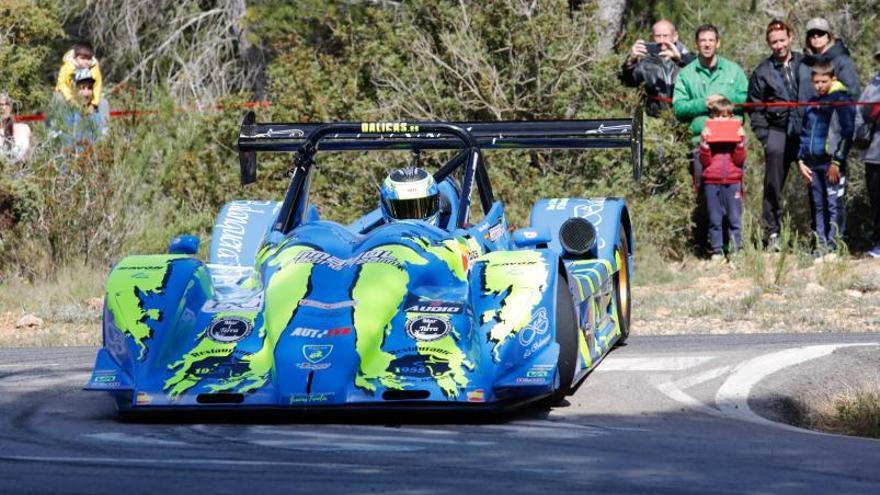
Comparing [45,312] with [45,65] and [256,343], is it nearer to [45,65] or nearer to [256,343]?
[256,343]

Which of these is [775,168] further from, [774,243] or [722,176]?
[774,243]

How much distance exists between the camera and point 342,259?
9117 millimetres

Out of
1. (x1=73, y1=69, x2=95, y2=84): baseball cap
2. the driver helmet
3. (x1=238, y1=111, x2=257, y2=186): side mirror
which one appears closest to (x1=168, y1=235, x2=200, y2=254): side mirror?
the driver helmet

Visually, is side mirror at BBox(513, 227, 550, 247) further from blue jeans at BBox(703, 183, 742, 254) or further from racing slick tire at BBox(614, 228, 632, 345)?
blue jeans at BBox(703, 183, 742, 254)

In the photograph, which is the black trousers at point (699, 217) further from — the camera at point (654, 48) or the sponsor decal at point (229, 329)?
the sponsor decal at point (229, 329)

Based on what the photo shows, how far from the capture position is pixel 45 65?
936 inches

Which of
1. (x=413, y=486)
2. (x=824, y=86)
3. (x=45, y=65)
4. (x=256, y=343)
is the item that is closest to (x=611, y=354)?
(x=256, y=343)

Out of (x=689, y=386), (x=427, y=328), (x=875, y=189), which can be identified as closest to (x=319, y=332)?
(x=427, y=328)

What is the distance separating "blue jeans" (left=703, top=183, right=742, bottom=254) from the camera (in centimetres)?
1602

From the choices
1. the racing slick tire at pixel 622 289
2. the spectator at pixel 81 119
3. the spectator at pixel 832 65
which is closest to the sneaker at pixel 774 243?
the spectator at pixel 832 65

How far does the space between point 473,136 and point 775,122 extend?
642cm

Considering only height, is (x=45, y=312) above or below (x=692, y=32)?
below

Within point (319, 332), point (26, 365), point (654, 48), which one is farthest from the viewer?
point (654, 48)

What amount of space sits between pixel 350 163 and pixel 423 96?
1.13 meters
